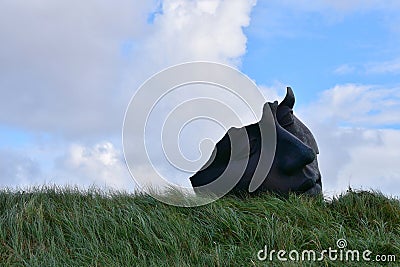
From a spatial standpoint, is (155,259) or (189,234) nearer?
(155,259)

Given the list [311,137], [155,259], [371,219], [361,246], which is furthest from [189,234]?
[311,137]

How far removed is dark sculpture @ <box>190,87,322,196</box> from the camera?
21.7 feet

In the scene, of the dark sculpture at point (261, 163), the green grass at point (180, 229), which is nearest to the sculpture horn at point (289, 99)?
the dark sculpture at point (261, 163)

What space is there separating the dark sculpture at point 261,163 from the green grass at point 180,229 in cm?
21

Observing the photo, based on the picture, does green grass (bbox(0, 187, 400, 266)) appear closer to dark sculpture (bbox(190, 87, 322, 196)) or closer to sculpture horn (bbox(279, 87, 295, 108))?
dark sculpture (bbox(190, 87, 322, 196))

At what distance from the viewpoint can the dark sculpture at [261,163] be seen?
660 centimetres

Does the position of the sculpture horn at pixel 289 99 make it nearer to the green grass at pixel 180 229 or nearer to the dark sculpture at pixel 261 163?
the dark sculpture at pixel 261 163

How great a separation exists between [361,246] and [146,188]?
2.35 m

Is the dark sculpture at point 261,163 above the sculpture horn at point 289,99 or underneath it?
underneath

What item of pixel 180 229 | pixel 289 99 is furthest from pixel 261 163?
pixel 180 229

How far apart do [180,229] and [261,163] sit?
58.3 inches

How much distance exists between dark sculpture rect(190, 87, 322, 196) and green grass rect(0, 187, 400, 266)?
0.21 metres

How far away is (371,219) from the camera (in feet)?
20.6

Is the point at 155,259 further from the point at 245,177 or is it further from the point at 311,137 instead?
the point at 311,137
